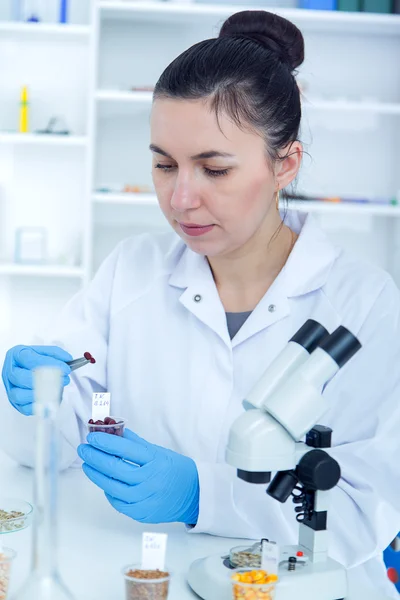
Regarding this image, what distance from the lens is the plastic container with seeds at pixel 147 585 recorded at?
90 centimetres

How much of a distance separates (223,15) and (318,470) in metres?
2.82

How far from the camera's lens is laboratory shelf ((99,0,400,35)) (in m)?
3.32

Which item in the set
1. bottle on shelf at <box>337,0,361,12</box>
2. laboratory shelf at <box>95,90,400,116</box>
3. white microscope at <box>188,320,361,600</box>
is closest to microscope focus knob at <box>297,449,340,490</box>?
white microscope at <box>188,320,361,600</box>

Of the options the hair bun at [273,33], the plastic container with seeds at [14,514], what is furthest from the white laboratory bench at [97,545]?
the hair bun at [273,33]

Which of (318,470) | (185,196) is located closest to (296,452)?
(318,470)

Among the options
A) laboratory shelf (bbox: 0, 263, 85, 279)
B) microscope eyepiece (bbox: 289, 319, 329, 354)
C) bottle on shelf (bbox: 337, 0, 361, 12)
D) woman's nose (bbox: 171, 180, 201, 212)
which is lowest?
laboratory shelf (bbox: 0, 263, 85, 279)

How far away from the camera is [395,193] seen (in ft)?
12.1

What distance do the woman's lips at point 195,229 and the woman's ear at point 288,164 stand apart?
0.19 meters

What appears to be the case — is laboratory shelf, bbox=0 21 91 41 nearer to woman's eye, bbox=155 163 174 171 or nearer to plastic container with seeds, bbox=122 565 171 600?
woman's eye, bbox=155 163 174 171

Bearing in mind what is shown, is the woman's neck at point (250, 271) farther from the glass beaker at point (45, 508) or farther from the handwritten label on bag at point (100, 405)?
the glass beaker at point (45, 508)

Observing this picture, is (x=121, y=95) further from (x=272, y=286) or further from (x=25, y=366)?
(x=25, y=366)

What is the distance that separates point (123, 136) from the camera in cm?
361

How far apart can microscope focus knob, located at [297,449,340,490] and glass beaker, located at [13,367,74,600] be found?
0.32 meters

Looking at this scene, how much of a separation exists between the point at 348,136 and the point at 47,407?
3.10 metres
